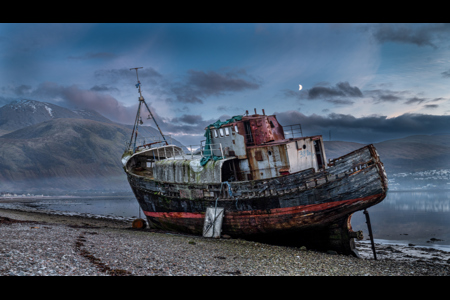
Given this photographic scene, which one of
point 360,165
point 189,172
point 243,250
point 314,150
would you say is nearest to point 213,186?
point 189,172

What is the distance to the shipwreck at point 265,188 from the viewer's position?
16.2 meters

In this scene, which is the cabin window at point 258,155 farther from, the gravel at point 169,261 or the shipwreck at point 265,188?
the gravel at point 169,261

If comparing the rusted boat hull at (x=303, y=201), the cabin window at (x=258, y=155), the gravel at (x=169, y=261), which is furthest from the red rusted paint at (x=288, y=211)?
the cabin window at (x=258, y=155)

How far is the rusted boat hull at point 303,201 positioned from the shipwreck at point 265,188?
0.05 m

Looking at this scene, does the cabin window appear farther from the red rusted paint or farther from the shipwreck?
the red rusted paint

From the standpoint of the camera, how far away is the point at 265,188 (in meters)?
18.0

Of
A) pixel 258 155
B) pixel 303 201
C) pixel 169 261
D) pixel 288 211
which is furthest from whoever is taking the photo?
pixel 258 155

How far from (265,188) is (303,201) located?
240 cm

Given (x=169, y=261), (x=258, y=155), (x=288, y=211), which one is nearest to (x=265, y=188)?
(x=288, y=211)

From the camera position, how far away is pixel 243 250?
15602 millimetres

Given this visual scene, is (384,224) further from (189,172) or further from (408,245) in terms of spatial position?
(189,172)

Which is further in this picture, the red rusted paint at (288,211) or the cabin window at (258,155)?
the cabin window at (258,155)

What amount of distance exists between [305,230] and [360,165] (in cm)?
501

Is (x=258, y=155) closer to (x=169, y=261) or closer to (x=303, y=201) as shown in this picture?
(x=303, y=201)
